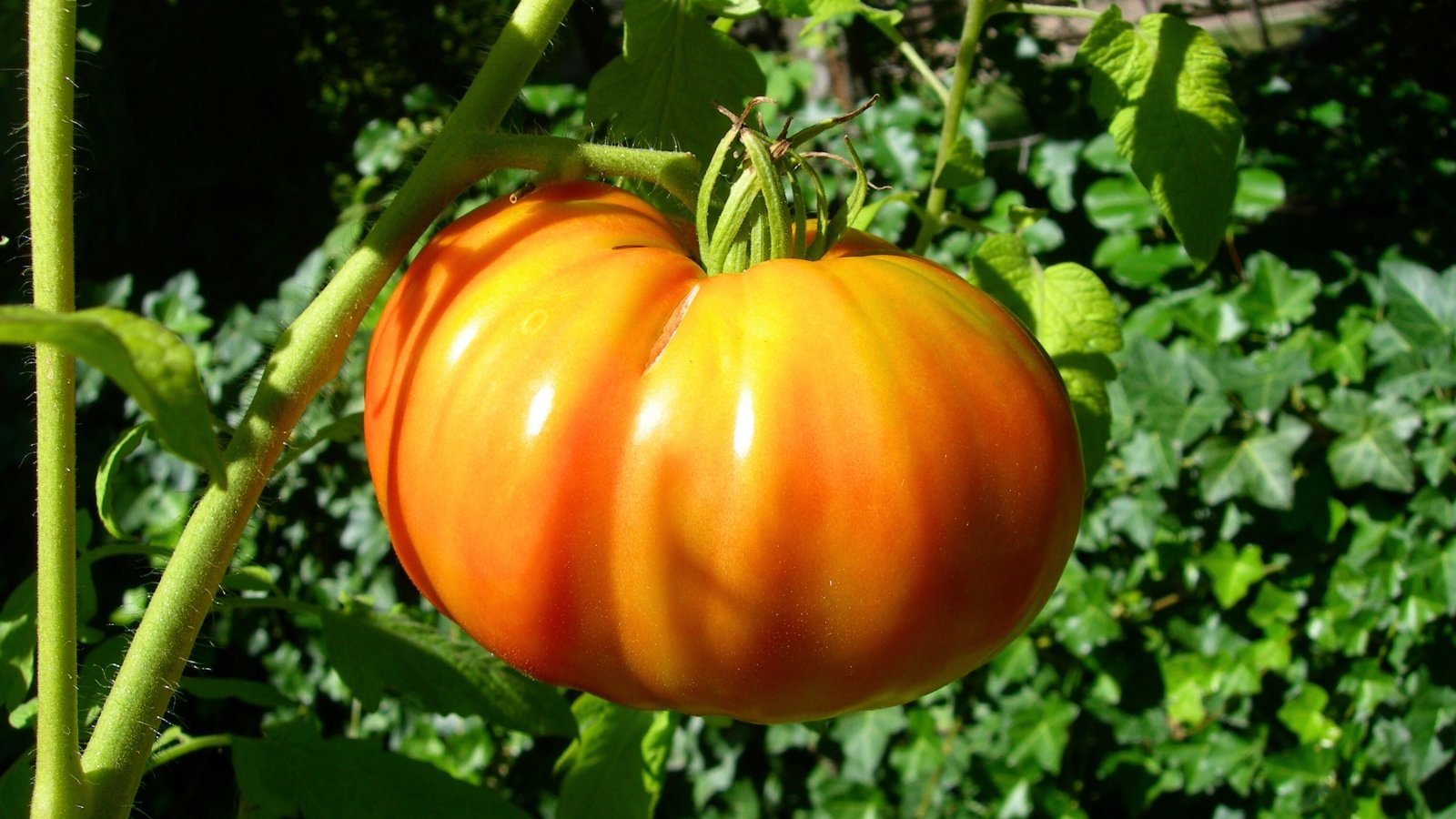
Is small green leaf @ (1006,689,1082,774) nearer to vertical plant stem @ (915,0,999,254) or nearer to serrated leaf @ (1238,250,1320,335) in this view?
serrated leaf @ (1238,250,1320,335)

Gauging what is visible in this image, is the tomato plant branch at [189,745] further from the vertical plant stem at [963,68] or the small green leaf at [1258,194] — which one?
the small green leaf at [1258,194]

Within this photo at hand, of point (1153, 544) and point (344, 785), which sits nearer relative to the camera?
point (344, 785)

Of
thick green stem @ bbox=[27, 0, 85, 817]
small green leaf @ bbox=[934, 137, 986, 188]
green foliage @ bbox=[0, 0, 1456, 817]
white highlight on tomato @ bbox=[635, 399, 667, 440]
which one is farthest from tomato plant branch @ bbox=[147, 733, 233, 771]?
small green leaf @ bbox=[934, 137, 986, 188]

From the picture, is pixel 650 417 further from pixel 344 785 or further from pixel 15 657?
pixel 15 657

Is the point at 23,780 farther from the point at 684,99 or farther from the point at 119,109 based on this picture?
the point at 119,109

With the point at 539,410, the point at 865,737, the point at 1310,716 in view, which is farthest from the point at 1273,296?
the point at 539,410

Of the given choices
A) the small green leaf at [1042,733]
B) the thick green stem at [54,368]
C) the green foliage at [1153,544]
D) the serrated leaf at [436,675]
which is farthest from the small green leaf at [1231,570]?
the thick green stem at [54,368]

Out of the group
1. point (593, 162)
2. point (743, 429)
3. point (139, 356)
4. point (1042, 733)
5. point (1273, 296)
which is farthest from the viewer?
point (1042, 733)
